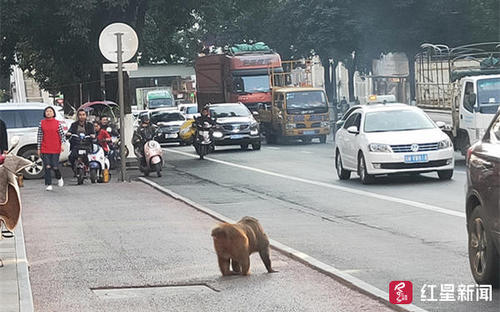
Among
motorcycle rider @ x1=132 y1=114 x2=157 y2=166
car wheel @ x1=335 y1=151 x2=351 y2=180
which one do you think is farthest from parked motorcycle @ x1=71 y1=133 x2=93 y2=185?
car wheel @ x1=335 y1=151 x2=351 y2=180

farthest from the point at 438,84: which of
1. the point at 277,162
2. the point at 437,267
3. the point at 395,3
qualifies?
the point at 395,3

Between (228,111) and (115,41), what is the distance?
1582 centimetres

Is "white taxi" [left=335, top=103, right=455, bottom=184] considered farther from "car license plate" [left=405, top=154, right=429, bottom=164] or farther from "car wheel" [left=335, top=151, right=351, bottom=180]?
"car wheel" [left=335, top=151, right=351, bottom=180]

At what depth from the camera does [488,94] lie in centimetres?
2572

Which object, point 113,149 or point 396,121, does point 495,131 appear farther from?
point 113,149

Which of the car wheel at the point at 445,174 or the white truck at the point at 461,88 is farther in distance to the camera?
the white truck at the point at 461,88

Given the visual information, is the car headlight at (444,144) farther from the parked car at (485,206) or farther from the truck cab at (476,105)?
the parked car at (485,206)

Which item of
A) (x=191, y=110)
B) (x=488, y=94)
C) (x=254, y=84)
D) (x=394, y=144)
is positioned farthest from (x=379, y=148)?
(x=191, y=110)

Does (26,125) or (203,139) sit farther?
(203,139)

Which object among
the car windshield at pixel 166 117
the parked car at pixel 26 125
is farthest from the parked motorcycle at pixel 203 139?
the car windshield at pixel 166 117

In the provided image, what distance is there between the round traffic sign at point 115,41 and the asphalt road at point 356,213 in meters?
2.95

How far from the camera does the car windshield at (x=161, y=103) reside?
84.6m

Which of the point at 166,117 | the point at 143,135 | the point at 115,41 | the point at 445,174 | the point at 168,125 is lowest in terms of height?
the point at 168,125

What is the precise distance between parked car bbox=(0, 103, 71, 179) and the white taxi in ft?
25.0
